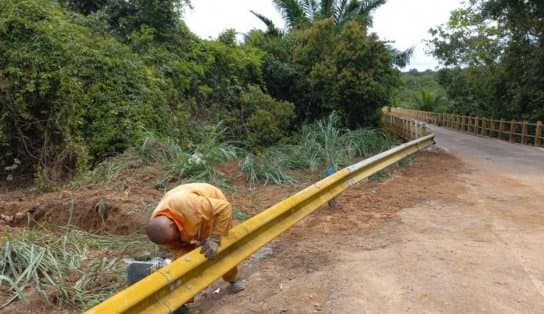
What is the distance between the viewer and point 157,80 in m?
14.6

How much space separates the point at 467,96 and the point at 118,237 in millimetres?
39829

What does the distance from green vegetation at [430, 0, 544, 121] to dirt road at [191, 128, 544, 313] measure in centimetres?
1845

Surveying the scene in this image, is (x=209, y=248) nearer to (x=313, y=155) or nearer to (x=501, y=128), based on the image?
(x=313, y=155)

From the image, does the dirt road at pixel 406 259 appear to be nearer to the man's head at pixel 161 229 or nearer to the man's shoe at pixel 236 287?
the man's shoe at pixel 236 287

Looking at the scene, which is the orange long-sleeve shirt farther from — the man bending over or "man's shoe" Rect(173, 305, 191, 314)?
"man's shoe" Rect(173, 305, 191, 314)

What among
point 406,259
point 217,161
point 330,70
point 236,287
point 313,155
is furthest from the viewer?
point 330,70

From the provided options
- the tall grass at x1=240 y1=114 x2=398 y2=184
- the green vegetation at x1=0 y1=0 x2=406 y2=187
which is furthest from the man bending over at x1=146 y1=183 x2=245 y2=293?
the tall grass at x1=240 y1=114 x2=398 y2=184

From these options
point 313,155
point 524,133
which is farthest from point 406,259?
point 524,133

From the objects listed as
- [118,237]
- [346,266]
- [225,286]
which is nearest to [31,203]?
[118,237]

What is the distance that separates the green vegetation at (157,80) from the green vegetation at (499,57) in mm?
7102

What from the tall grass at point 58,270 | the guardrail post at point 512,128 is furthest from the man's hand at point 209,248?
the guardrail post at point 512,128

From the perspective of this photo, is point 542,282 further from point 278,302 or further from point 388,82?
point 388,82

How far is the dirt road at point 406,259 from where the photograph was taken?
12.9 feet

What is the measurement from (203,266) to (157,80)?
11.5m
